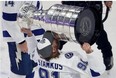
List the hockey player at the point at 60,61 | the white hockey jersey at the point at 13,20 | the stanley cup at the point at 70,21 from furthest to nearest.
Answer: the white hockey jersey at the point at 13,20 → the hockey player at the point at 60,61 → the stanley cup at the point at 70,21

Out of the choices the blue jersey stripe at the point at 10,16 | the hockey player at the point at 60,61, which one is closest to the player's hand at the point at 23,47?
the blue jersey stripe at the point at 10,16

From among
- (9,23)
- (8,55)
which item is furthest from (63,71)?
(8,55)

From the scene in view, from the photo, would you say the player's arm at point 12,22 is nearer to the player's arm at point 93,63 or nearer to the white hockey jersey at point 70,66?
the white hockey jersey at point 70,66

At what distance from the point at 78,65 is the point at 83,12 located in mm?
207

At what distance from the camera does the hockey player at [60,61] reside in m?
1.38

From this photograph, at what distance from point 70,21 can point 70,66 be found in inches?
7.6

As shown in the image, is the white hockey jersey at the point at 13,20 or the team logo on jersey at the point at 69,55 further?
the white hockey jersey at the point at 13,20

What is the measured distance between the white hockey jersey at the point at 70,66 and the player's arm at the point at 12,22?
24 cm

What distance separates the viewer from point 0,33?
1925mm

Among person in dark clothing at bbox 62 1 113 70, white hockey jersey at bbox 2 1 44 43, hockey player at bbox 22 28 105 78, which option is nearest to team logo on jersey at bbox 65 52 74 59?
hockey player at bbox 22 28 105 78

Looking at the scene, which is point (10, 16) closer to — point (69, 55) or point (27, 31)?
point (27, 31)

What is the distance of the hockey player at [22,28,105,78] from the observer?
1375 millimetres

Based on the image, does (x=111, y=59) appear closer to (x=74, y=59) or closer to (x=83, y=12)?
(x=74, y=59)

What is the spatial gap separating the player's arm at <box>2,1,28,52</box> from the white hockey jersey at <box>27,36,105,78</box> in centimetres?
24
